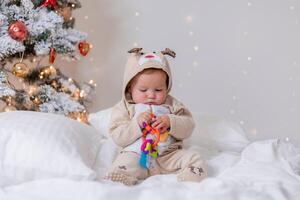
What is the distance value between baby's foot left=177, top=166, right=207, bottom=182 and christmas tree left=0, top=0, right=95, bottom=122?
39.9 inches

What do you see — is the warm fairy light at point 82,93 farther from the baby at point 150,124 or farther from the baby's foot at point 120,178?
the baby's foot at point 120,178

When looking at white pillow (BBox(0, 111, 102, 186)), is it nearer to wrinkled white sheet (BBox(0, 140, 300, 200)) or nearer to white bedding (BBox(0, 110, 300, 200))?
white bedding (BBox(0, 110, 300, 200))

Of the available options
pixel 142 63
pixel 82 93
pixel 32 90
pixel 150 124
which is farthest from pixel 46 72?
pixel 150 124

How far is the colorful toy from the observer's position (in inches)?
61.5

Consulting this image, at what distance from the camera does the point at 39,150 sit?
4.52 ft

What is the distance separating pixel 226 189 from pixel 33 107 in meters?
1.43

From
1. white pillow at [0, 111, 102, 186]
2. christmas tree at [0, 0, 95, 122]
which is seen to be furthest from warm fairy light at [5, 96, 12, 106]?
white pillow at [0, 111, 102, 186]

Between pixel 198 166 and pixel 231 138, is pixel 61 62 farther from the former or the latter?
pixel 198 166

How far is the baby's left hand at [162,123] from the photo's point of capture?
159 centimetres

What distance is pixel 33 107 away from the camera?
7.75 ft

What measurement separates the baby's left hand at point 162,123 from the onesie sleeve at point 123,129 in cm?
6

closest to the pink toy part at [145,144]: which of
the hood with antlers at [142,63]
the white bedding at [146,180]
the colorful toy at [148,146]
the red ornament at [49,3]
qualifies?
the colorful toy at [148,146]

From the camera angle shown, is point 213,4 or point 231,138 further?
point 213,4

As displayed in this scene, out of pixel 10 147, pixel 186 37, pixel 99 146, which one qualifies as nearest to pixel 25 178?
pixel 10 147
